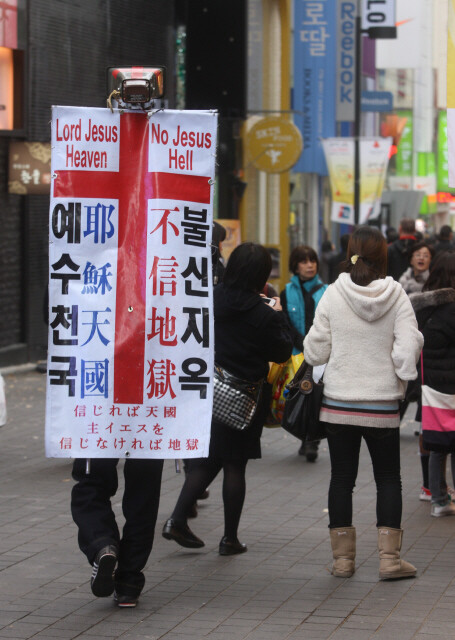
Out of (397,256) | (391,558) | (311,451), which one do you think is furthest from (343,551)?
(397,256)

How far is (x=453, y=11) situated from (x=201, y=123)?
2.19 m

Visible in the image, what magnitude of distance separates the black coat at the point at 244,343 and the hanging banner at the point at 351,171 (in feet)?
55.3

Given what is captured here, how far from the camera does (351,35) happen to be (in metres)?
31.1

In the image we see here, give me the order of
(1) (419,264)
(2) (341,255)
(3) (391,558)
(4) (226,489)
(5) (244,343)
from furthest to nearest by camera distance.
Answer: (2) (341,255) < (1) (419,264) < (4) (226,489) < (5) (244,343) < (3) (391,558)

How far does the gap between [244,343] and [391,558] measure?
143cm

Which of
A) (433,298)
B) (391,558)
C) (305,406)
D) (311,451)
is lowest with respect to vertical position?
(311,451)

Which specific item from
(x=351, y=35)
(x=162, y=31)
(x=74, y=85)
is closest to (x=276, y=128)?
(x=162, y=31)

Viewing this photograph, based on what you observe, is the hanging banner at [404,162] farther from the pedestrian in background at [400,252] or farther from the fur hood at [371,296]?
the fur hood at [371,296]

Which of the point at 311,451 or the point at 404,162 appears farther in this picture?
the point at 404,162

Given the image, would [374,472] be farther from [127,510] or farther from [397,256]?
[397,256]

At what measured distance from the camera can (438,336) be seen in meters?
8.06

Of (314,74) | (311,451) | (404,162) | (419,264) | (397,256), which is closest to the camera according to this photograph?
(311,451)

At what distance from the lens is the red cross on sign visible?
6.00 metres

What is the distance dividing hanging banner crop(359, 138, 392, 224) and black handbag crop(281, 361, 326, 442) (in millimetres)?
17416
